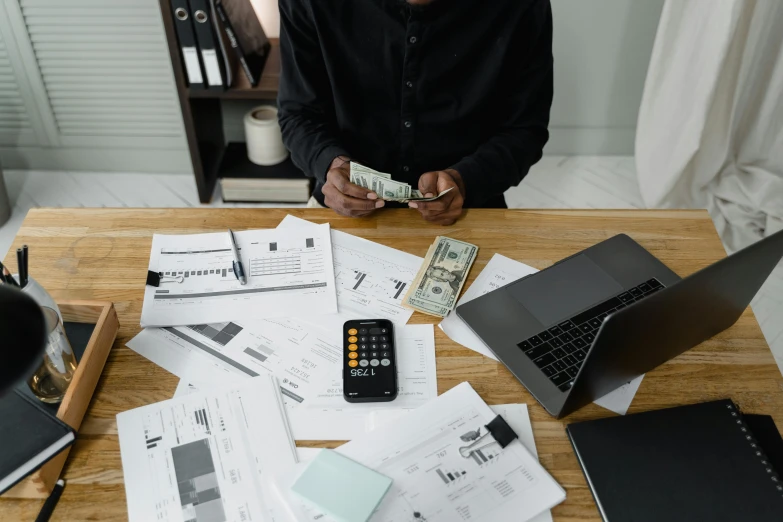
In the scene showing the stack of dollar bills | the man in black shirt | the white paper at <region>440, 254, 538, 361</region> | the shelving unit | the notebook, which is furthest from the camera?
the shelving unit

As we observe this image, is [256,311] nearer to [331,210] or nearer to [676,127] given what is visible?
[331,210]

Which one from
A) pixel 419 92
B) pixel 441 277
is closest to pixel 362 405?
pixel 441 277

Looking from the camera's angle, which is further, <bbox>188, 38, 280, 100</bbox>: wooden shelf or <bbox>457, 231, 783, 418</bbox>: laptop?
<bbox>188, 38, 280, 100</bbox>: wooden shelf

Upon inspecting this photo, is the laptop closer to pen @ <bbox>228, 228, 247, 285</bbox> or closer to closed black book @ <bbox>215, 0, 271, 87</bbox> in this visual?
pen @ <bbox>228, 228, 247, 285</bbox>

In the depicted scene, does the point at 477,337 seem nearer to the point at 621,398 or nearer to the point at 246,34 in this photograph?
the point at 621,398

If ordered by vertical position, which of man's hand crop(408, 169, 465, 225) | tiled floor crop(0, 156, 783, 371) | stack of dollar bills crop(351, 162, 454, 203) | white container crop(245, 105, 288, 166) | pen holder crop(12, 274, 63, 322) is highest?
pen holder crop(12, 274, 63, 322)

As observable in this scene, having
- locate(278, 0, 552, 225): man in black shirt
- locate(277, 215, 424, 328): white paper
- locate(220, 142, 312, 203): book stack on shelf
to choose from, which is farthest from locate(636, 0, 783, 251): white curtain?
locate(277, 215, 424, 328): white paper

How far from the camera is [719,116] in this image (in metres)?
2.29

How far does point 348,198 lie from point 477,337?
36 centimetres

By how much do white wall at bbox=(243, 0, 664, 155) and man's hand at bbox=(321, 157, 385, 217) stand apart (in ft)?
4.09

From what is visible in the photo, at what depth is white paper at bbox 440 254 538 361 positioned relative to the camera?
1.05 metres

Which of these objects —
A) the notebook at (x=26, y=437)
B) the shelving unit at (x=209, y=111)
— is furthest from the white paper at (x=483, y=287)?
the shelving unit at (x=209, y=111)

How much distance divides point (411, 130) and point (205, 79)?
3.18ft

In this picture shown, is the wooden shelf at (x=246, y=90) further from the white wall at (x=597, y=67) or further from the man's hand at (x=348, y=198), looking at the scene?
the man's hand at (x=348, y=198)
